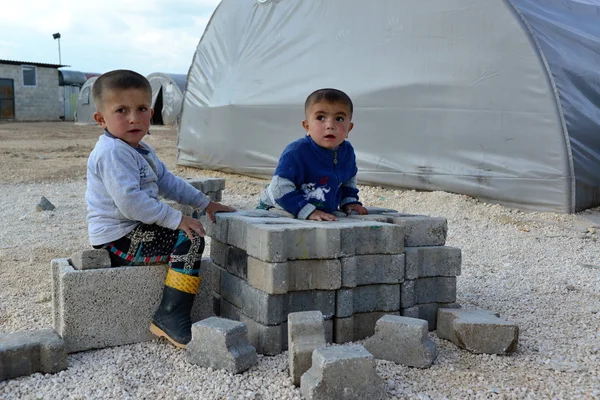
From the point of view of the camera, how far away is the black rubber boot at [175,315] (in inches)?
129

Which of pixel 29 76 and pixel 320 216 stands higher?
pixel 29 76

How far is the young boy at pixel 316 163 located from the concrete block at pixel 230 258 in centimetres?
45

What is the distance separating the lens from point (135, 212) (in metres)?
3.22

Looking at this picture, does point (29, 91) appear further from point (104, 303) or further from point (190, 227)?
point (190, 227)

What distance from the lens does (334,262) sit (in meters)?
3.30

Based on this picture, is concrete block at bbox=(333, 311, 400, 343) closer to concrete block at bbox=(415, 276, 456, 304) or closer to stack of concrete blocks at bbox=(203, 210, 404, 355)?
stack of concrete blocks at bbox=(203, 210, 404, 355)

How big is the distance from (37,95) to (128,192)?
30640 millimetres

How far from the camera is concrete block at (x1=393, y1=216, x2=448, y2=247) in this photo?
3693 mm

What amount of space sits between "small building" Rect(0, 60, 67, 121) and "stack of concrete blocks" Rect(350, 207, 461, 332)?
98.5 feet

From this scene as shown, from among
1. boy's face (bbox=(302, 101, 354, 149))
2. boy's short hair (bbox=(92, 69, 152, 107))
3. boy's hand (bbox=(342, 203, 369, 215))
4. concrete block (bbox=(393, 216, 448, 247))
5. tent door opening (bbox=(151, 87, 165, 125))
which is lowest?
concrete block (bbox=(393, 216, 448, 247))

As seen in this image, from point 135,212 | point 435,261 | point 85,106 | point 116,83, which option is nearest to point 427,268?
point 435,261

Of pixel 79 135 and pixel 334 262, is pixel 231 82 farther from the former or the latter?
pixel 79 135

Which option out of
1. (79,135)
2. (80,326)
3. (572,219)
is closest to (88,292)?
(80,326)

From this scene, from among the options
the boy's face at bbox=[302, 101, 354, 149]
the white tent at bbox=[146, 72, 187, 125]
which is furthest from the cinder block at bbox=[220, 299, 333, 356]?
the white tent at bbox=[146, 72, 187, 125]
